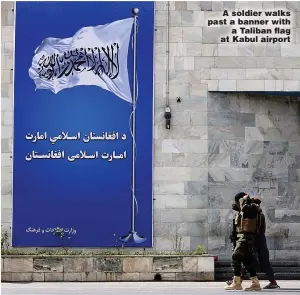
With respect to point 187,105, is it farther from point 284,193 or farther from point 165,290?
point 165,290

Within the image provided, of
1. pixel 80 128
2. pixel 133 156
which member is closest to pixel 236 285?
pixel 133 156

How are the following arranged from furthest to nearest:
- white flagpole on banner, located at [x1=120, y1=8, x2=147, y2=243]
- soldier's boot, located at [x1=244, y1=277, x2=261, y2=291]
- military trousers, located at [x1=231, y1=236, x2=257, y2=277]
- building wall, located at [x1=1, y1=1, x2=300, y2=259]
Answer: building wall, located at [x1=1, y1=1, x2=300, y2=259] → white flagpole on banner, located at [x1=120, y1=8, x2=147, y2=243] → soldier's boot, located at [x1=244, y1=277, x2=261, y2=291] → military trousers, located at [x1=231, y1=236, x2=257, y2=277]

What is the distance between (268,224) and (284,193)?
78cm

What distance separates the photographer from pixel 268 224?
18422 mm

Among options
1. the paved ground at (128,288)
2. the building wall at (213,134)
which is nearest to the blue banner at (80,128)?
the building wall at (213,134)

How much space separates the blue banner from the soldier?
4699mm

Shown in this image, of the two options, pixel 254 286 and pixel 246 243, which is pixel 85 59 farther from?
pixel 254 286

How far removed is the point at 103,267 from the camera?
52.1ft

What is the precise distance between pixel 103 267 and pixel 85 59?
5.06 metres

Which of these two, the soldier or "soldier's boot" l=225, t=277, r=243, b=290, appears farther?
"soldier's boot" l=225, t=277, r=243, b=290

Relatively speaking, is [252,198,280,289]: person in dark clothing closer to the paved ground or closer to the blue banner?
the paved ground

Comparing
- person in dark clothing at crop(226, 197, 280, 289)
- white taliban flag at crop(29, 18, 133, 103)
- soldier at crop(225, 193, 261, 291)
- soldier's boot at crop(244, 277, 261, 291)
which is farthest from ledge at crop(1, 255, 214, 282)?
white taliban flag at crop(29, 18, 133, 103)

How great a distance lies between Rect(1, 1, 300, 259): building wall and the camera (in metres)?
18.3

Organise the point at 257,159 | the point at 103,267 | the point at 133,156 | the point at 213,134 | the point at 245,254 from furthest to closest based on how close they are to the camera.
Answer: the point at 257,159, the point at 213,134, the point at 133,156, the point at 103,267, the point at 245,254
